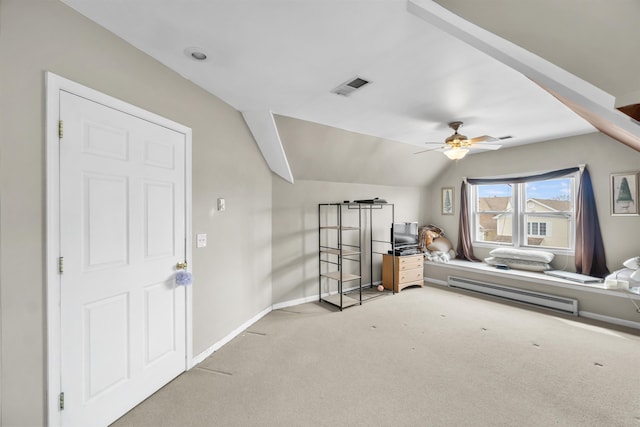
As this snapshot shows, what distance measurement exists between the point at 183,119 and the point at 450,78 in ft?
7.72

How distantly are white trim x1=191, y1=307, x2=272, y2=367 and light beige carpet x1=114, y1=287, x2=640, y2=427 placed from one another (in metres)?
0.08

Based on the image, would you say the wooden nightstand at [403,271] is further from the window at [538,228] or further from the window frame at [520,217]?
the window at [538,228]

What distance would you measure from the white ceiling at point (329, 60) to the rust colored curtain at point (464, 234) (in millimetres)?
2196

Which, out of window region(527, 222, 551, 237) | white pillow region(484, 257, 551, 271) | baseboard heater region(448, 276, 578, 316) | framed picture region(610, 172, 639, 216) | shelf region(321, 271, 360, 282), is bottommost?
baseboard heater region(448, 276, 578, 316)

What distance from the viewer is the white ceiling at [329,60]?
5.17ft

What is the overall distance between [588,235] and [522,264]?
3.10ft

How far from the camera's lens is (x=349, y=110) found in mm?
3131

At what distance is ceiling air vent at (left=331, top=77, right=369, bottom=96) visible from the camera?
2.42 meters

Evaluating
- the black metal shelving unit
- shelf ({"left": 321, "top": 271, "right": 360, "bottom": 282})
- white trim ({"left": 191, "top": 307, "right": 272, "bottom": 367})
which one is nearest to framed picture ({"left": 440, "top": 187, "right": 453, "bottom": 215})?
the black metal shelving unit

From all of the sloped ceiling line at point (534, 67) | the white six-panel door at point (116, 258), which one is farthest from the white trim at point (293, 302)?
the sloped ceiling line at point (534, 67)

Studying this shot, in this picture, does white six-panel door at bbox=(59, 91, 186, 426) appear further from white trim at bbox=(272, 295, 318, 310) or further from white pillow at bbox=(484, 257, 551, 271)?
white pillow at bbox=(484, 257, 551, 271)

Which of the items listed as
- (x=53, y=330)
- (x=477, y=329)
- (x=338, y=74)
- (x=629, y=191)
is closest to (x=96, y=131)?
(x=53, y=330)

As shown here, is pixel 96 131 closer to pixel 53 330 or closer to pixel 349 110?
pixel 53 330

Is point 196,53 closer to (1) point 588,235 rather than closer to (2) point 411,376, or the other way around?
(2) point 411,376
